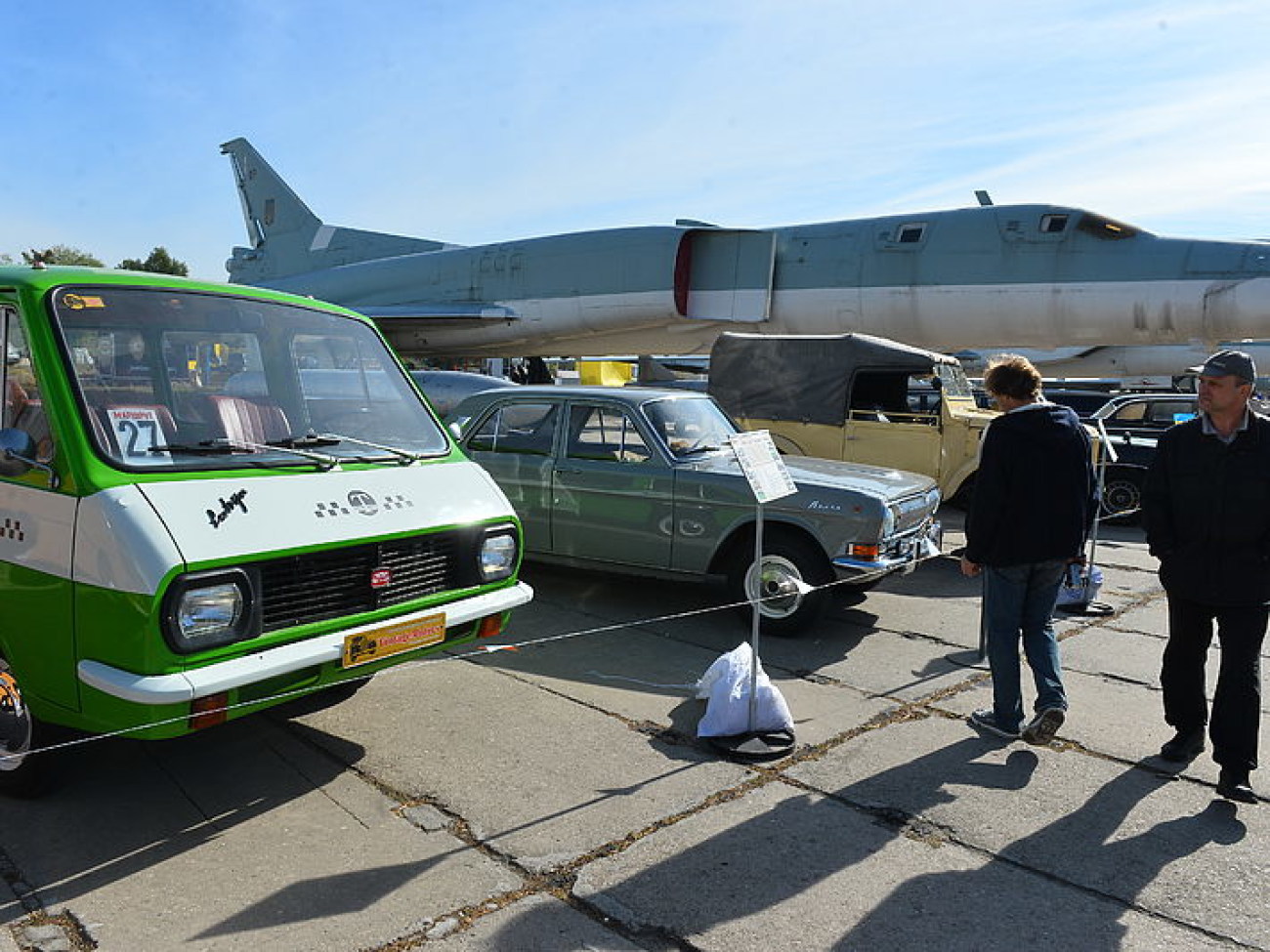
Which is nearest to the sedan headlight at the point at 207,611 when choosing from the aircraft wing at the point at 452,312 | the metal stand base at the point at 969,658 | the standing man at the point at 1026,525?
the standing man at the point at 1026,525

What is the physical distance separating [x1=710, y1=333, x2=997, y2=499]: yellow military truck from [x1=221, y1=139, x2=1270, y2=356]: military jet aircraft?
4822mm

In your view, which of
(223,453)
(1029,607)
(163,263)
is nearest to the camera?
(223,453)

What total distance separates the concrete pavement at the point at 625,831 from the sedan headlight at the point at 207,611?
837 millimetres

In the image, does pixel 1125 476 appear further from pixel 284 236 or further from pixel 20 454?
pixel 284 236

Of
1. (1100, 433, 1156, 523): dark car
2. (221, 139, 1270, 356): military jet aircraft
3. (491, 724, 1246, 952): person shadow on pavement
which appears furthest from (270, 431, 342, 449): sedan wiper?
(221, 139, 1270, 356): military jet aircraft

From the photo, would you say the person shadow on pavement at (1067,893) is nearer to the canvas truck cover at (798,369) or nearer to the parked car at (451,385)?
the canvas truck cover at (798,369)

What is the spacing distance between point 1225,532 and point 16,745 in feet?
16.5

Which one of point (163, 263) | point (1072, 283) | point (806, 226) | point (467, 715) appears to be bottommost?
point (467, 715)

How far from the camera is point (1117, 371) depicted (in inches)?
1086

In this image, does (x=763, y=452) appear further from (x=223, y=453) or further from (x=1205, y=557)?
(x=223, y=453)

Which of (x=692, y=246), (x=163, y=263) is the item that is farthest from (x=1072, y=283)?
(x=163, y=263)

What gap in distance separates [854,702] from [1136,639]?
2.78 meters

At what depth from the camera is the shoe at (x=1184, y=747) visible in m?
4.22

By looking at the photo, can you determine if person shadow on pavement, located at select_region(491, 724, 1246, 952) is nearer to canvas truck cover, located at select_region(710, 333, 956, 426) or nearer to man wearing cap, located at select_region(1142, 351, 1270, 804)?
man wearing cap, located at select_region(1142, 351, 1270, 804)
